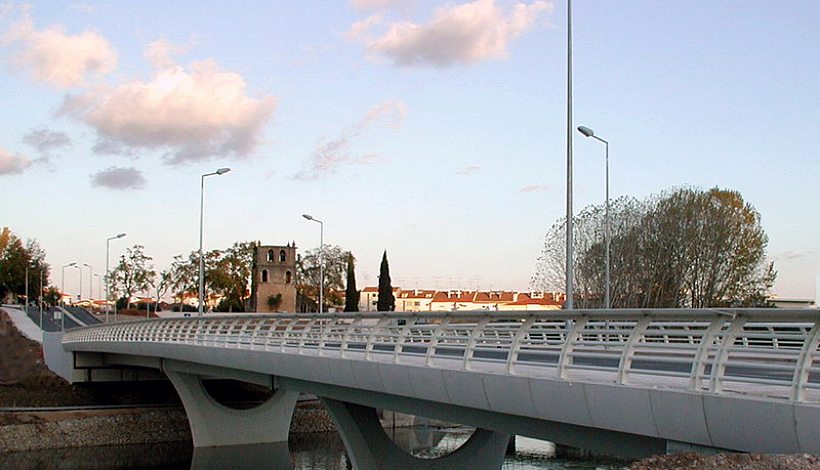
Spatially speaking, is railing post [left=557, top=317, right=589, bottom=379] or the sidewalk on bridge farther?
the sidewalk on bridge

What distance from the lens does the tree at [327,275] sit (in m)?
116

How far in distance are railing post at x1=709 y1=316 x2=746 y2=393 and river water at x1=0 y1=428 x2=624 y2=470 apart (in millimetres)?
26747

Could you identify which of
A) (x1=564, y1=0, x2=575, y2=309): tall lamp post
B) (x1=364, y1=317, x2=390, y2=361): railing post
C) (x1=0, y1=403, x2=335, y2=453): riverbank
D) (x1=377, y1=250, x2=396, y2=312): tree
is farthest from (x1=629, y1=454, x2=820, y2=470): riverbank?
(x1=377, y1=250, x2=396, y2=312): tree

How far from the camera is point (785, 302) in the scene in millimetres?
61188

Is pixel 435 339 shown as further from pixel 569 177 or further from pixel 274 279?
pixel 274 279

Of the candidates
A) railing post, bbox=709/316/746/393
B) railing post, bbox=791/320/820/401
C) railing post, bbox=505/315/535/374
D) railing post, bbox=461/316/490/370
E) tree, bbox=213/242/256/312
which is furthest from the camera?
tree, bbox=213/242/256/312

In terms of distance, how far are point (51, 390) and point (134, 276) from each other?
66.5 m

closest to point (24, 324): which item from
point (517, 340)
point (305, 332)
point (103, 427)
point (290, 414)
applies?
point (103, 427)

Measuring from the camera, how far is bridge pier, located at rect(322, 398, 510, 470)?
945 inches

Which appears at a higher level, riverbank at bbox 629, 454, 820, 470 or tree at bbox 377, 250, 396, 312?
tree at bbox 377, 250, 396, 312

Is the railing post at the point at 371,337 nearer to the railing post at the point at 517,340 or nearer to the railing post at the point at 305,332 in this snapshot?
the railing post at the point at 305,332

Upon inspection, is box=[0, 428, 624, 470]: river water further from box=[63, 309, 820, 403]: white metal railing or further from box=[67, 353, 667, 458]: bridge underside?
box=[63, 309, 820, 403]: white metal railing

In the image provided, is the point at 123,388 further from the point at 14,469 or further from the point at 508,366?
the point at 508,366

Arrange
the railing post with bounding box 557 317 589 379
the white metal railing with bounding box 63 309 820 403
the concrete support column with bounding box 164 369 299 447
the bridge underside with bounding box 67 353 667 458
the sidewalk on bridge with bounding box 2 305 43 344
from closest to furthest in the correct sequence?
1. the white metal railing with bounding box 63 309 820 403
2. the railing post with bounding box 557 317 589 379
3. the bridge underside with bounding box 67 353 667 458
4. the concrete support column with bounding box 164 369 299 447
5. the sidewalk on bridge with bounding box 2 305 43 344
